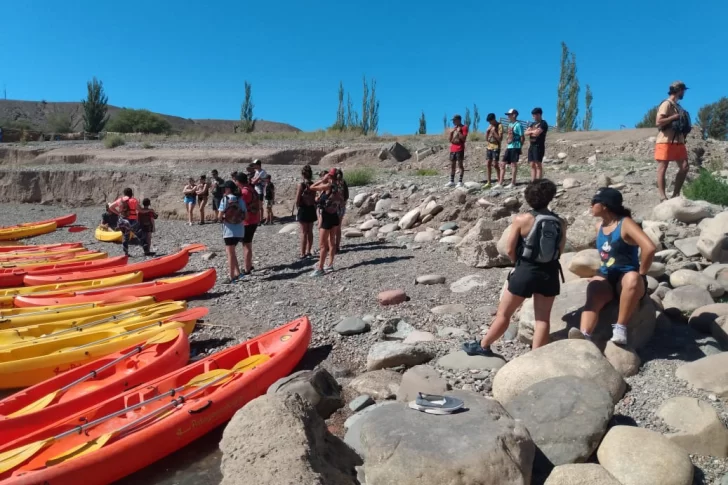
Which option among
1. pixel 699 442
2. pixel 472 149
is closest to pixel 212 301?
pixel 699 442

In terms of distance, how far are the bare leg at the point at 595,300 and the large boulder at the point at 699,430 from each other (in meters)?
0.85

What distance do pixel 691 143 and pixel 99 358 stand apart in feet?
49.9

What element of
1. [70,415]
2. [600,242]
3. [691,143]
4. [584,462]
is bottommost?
[70,415]

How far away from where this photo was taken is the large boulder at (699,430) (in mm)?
3211

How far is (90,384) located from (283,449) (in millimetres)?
3103

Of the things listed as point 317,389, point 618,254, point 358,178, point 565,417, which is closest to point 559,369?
point 565,417

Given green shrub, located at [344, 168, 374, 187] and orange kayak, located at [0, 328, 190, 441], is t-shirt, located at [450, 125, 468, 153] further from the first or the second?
orange kayak, located at [0, 328, 190, 441]

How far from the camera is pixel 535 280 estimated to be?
3943mm

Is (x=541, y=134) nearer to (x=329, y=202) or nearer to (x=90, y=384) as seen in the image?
(x=329, y=202)

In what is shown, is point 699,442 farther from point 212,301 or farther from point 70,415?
point 212,301

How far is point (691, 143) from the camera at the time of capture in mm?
14898

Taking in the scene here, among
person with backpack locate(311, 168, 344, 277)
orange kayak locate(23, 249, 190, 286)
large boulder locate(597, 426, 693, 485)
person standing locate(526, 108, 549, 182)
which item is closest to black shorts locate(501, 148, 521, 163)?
person standing locate(526, 108, 549, 182)

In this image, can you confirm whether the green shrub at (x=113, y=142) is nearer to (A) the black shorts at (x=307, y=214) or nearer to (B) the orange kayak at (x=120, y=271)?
(B) the orange kayak at (x=120, y=271)

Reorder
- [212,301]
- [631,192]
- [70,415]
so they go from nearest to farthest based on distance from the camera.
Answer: [70,415] < [212,301] < [631,192]
